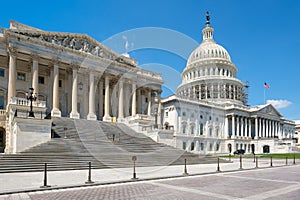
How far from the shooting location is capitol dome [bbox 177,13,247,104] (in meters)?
86.9

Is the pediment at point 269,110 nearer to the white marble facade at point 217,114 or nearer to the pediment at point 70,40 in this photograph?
the white marble facade at point 217,114

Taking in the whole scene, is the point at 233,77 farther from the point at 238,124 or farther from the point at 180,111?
the point at 180,111

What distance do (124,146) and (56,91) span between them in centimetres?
1456

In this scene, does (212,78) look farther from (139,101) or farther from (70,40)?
(70,40)

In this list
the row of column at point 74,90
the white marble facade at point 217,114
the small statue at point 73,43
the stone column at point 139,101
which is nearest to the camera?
the row of column at point 74,90

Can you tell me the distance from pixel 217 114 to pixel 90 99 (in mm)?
46288

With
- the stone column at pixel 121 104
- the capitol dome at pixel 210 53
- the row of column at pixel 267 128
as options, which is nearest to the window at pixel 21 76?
the stone column at pixel 121 104

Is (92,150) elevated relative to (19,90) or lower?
lower

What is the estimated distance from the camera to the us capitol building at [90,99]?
27594mm

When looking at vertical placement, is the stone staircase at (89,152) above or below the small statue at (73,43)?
below

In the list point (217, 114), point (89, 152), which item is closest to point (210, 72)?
point (217, 114)

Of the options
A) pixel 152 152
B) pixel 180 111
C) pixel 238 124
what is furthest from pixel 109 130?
pixel 238 124

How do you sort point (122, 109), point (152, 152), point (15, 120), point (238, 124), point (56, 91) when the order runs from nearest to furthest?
point (15, 120) < point (152, 152) < point (56, 91) < point (122, 109) < point (238, 124)

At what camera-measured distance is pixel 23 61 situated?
36.0 meters
